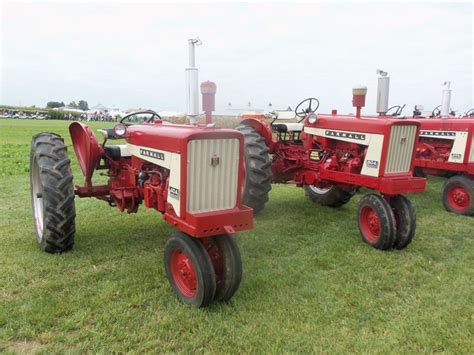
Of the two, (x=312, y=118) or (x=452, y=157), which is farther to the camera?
(x=452, y=157)

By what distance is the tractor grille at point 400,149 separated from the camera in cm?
511

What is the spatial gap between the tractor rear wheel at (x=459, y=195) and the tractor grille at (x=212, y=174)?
479 cm

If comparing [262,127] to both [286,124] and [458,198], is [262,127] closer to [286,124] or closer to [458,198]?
[286,124]

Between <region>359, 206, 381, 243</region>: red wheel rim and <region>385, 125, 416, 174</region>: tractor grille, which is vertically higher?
<region>385, 125, 416, 174</region>: tractor grille

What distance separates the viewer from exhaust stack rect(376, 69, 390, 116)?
6621mm

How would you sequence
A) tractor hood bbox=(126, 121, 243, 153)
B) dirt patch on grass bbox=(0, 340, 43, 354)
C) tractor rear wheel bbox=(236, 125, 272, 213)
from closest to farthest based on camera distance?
1. dirt patch on grass bbox=(0, 340, 43, 354)
2. tractor hood bbox=(126, 121, 243, 153)
3. tractor rear wheel bbox=(236, 125, 272, 213)

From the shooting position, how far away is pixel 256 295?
141 inches

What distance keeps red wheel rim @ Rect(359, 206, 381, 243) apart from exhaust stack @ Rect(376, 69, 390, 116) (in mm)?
2208

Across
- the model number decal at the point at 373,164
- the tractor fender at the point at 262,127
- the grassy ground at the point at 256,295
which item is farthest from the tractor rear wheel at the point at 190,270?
the tractor fender at the point at 262,127

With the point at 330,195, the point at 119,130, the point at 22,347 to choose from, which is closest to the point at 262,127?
the point at 330,195

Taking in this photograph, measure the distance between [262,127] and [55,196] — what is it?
10.5 ft

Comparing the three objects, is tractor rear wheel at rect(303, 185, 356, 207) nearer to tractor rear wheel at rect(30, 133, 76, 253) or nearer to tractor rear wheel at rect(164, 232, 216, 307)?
tractor rear wheel at rect(164, 232, 216, 307)

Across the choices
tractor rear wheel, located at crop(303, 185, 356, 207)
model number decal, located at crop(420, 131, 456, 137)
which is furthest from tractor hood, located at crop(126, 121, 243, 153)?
model number decal, located at crop(420, 131, 456, 137)

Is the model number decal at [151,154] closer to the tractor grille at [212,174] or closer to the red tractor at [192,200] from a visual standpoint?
the red tractor at [192,200]
